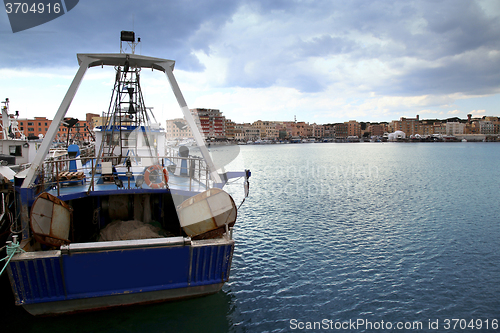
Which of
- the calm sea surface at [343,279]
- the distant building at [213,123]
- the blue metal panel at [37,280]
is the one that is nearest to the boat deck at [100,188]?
the blue metal panel at [37,280]

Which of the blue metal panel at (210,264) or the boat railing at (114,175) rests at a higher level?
the boat railing at (114,175)

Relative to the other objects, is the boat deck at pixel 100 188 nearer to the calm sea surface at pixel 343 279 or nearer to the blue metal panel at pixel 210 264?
the blue metal panel at pixel 210 264

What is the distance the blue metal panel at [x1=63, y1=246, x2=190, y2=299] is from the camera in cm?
653

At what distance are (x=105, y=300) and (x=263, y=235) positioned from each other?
338 inches

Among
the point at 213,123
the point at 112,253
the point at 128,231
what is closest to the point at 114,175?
the point at 128,231

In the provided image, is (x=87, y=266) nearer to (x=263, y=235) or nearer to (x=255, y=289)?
(x=255, y=289)

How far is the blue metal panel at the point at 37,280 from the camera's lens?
627 centimetres

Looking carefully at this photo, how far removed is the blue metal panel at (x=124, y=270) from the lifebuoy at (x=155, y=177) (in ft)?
11.7

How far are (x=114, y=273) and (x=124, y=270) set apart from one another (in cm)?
22

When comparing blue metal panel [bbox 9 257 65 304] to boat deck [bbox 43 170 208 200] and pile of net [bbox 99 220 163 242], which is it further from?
boat deck [bbox 43 170 208 200]

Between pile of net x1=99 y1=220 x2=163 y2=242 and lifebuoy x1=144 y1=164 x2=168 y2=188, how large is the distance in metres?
1.36

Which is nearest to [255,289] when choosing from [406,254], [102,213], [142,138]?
[102,213]

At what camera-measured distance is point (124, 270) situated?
676 cm

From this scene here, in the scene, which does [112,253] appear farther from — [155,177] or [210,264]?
[155,177]
